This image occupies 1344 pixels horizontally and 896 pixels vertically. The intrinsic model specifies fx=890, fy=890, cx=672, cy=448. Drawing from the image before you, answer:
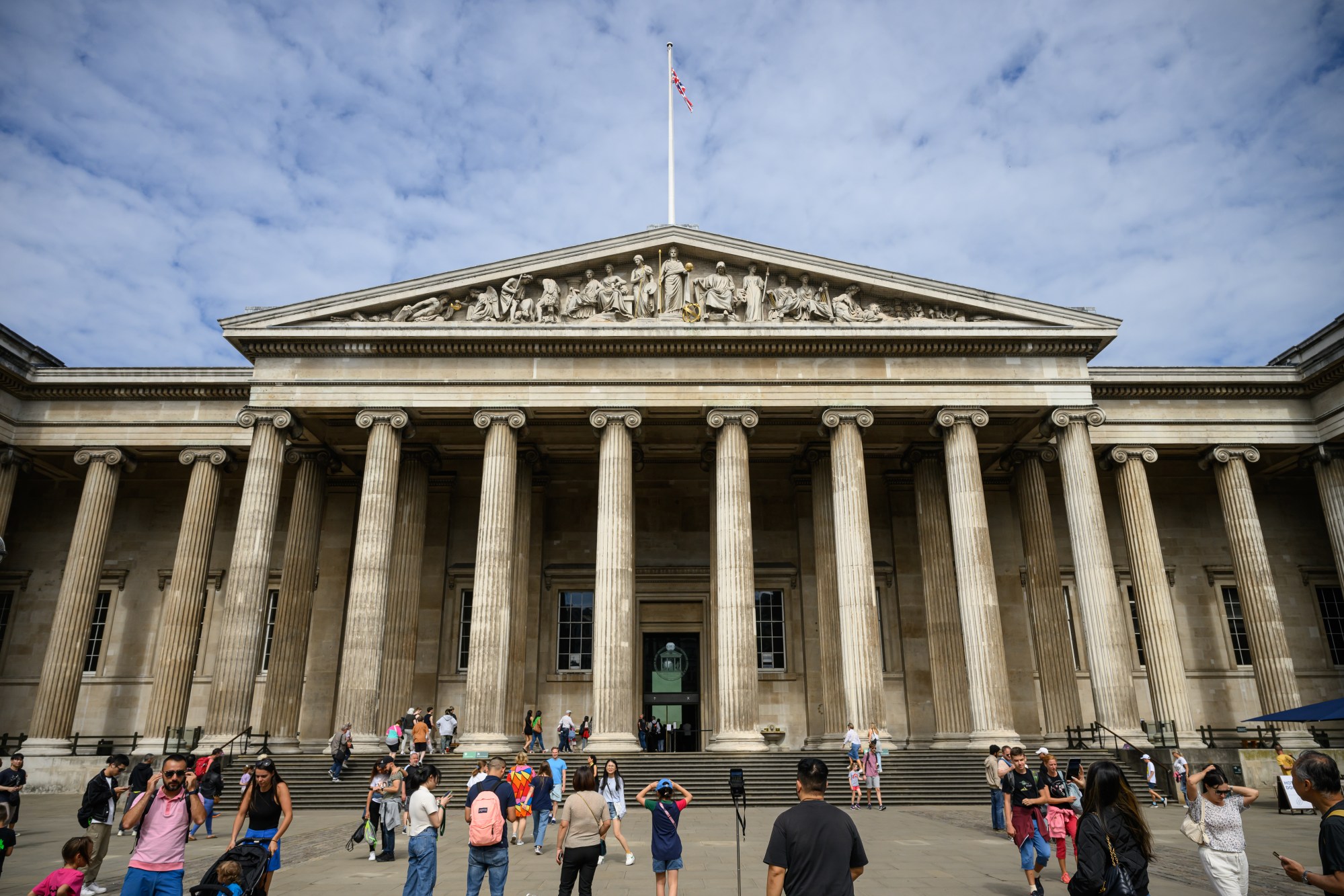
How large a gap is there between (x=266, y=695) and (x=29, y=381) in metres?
13.4

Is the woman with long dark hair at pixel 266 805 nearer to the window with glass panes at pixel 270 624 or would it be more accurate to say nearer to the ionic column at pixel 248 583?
the ionic column at pixel 248 583

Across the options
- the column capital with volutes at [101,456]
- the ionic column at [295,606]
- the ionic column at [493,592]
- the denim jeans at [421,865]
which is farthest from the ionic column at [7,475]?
the denim jeans at [421,865]

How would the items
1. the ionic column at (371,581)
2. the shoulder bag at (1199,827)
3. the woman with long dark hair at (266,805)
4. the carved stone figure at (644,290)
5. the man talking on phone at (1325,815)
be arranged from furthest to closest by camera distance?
the carved stone figure at (644,290) < the ionic column at (371,581) < the woman with long dark hair at (266,805) < the shoulder bag at (1199,827) < the man talking on phone at (1325,815)

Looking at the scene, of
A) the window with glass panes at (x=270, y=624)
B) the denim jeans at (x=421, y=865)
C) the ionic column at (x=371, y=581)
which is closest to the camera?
the denim jeans at (x=421, y=865)

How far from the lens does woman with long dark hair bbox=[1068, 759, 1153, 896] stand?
5.42m

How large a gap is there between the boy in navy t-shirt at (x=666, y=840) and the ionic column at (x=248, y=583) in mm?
18474

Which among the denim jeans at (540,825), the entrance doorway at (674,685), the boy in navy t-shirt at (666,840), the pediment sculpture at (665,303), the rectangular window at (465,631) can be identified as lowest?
the denim jeans at (540,825)

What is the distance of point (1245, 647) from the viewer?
1252 inches

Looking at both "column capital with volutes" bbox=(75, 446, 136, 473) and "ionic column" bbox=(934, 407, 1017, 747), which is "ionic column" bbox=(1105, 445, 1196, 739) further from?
"column capital with volutes" bbox=(75, 446, 136, 473)

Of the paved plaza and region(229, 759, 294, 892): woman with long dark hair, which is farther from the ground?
region(229, 759, 294, 892): woman with long dark hair

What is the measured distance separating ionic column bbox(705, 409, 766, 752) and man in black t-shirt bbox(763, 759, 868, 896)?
60.9 feet

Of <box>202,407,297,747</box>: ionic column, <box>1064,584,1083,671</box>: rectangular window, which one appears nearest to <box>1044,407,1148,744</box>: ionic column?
<box>1064,584,1083,671</box>: rectangular window

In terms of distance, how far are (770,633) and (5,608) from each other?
90.0ft

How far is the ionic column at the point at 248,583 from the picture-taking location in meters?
23.6
